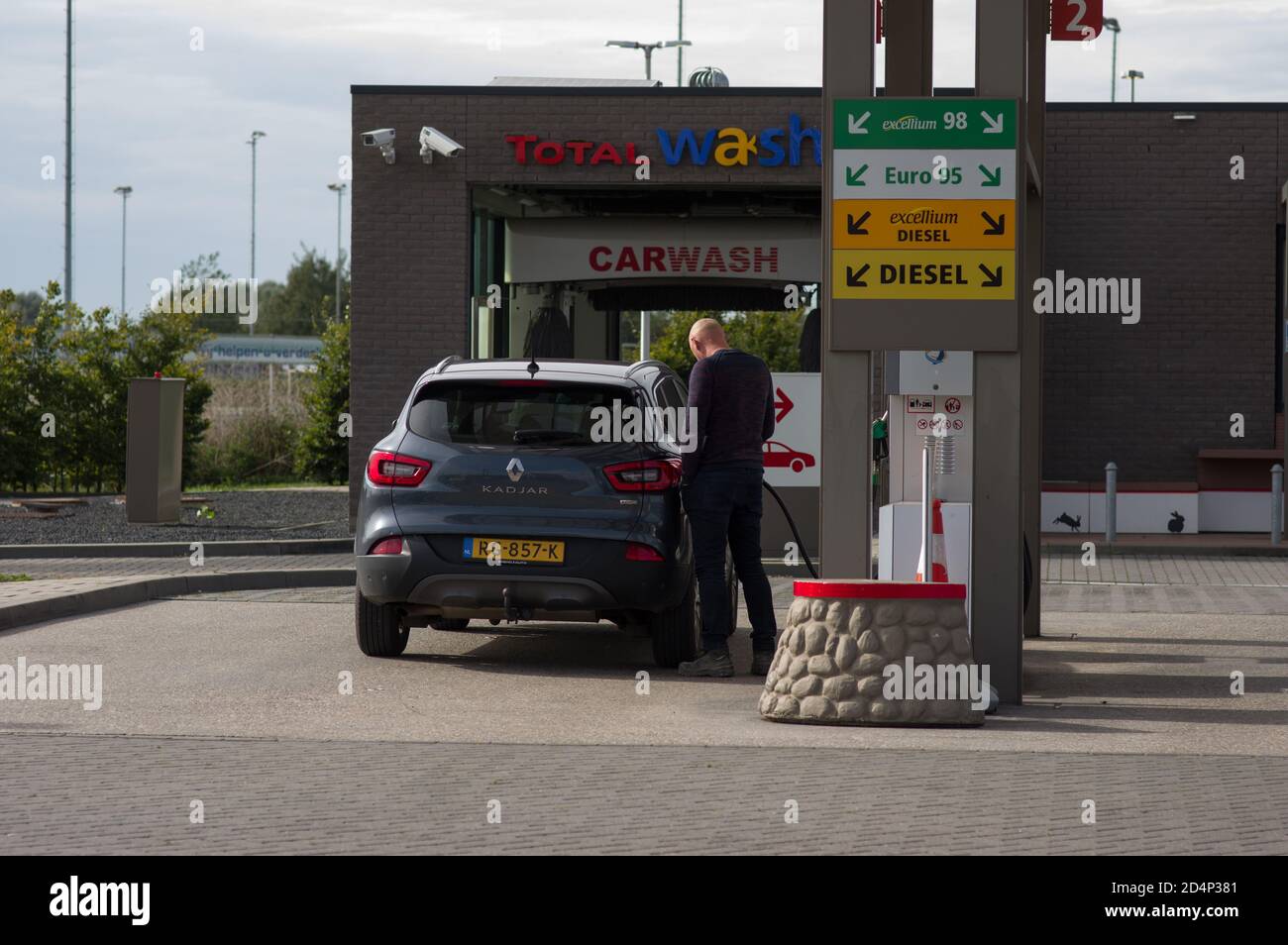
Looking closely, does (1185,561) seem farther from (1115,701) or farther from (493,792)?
(493,792)

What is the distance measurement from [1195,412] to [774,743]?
1556 centimetres

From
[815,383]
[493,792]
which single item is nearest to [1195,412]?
[815,383]

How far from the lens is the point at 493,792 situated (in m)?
6.75

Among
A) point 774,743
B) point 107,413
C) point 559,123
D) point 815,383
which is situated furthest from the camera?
point 107,413

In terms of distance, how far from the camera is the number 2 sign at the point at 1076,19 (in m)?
12.5

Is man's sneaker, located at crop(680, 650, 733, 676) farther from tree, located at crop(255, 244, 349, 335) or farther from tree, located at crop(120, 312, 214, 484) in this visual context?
tree, located at crop(255, 244, 349, 335)

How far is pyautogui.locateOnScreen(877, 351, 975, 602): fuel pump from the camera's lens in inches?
362

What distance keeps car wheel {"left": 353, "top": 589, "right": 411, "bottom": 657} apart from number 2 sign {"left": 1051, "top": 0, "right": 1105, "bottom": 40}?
6051 mm

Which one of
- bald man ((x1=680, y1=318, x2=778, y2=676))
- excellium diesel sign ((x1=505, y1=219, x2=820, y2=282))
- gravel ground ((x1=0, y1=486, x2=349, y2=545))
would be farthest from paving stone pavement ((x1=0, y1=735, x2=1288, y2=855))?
excellium diesel sign ((x1=505, y1=219, x2=820, y2=282))

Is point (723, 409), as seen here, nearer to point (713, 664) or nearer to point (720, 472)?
point (720, 472)

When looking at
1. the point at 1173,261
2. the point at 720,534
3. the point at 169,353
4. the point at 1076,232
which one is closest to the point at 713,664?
the point at 720,534

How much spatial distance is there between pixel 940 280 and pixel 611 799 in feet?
11.7

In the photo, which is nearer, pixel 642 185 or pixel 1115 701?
pixel 1115 701

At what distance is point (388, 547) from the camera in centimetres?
1003
